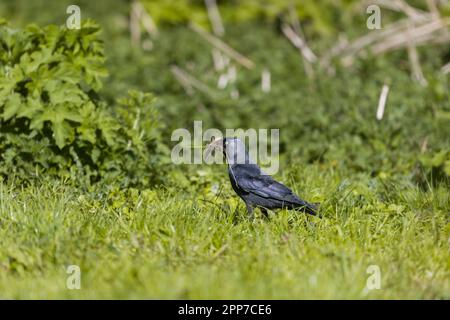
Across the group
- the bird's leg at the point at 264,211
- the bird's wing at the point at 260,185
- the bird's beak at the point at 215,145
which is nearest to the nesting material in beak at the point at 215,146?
the bird's beak at the point at 215,145

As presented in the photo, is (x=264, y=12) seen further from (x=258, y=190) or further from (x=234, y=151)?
(x=258, y=190)

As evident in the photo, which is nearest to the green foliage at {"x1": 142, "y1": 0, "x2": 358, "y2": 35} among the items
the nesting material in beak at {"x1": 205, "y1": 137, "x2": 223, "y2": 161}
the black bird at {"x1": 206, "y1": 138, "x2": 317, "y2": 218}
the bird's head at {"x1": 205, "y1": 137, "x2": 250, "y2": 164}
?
the nesting material in beak at {"x1": 205, "y1": 137, "x2": 223, "y2": 161}

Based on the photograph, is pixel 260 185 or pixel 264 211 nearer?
pixel 260 185

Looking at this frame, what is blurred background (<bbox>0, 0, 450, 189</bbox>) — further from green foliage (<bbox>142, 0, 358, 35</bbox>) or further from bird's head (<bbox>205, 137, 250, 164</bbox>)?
bird's head (<bbox>205, 137, 250, 164</bbox>)

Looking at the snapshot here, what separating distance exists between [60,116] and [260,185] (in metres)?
1.59

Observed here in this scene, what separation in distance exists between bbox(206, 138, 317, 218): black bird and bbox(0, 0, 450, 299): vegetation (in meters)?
0.11

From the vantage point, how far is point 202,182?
6199 mm

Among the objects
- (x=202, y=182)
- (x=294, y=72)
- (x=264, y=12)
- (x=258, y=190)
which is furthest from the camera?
(x=264, y=12)

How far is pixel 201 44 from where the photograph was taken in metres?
10.8

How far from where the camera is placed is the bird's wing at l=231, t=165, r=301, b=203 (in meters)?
5.17

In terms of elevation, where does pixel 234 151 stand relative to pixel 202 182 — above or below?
above

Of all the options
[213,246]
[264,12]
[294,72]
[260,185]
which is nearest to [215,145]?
[260,185]
